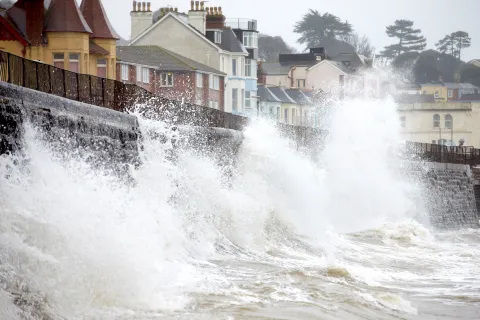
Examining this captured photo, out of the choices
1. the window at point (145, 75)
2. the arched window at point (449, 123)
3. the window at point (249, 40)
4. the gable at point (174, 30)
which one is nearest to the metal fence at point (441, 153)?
the window at point (145, 75)

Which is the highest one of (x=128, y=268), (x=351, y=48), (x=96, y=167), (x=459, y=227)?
(x=351, y=48)

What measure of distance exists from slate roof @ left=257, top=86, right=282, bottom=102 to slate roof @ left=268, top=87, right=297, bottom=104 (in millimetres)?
1404

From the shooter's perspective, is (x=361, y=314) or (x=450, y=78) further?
(x=450, y=78)

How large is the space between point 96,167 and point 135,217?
744 millimetres

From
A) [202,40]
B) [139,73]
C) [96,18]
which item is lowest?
[139,73]

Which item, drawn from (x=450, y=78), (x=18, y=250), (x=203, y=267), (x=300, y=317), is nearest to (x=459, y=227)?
(x=203, y=267)

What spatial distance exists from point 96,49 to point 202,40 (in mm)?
20793

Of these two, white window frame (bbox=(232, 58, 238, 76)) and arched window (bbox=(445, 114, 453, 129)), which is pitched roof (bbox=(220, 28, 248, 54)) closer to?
white window frame (bbox=(232, 58, 238, 76))

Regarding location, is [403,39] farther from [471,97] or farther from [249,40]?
[249,40]

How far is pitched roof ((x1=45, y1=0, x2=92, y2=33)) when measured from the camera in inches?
1136

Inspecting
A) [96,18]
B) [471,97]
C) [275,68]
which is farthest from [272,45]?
[96,18]

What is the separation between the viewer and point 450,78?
141m

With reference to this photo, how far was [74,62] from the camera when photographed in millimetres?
29453

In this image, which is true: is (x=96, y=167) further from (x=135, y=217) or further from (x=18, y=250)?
(x=18, y=250)
